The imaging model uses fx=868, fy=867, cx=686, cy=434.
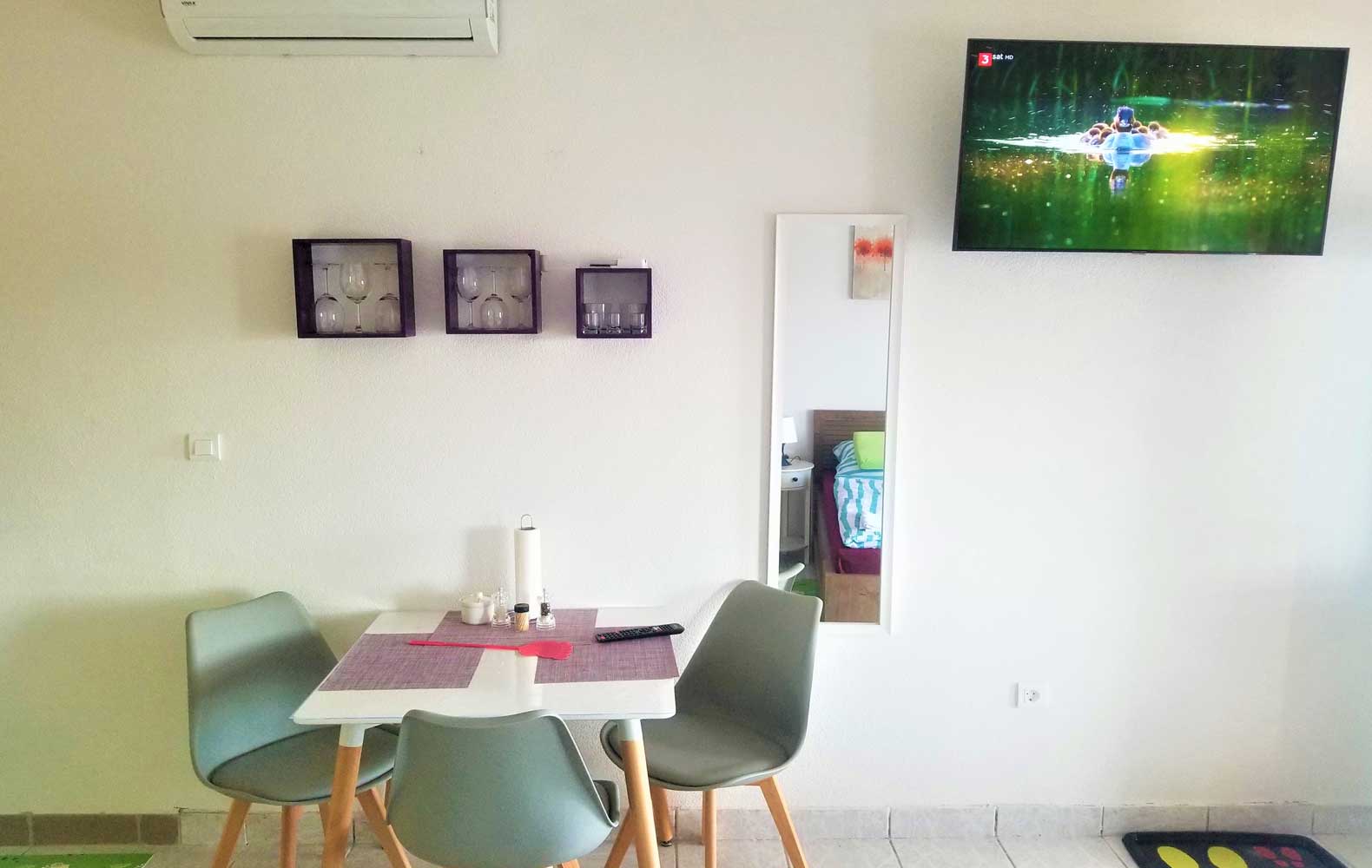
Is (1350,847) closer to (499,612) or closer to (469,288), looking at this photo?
(499,612)

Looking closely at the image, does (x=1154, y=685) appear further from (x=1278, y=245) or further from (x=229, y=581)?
(x=229, y=581)

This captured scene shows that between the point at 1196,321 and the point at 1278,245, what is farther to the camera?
the point at 1196,321

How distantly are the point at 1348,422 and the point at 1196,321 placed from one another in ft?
1.71

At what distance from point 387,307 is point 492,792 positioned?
129 centimetres

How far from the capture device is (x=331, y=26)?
211 centimetres

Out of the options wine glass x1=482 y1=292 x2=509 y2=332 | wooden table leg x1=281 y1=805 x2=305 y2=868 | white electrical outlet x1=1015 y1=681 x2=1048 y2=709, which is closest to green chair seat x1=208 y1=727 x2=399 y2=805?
wooden table leg x1=281 y1=805 x2=305 y2=868

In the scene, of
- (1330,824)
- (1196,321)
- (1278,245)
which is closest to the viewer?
(1278,245)

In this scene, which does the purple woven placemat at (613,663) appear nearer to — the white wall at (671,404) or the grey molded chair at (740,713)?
the grey molded chair at (740,713)

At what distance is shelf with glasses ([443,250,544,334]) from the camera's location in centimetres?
226

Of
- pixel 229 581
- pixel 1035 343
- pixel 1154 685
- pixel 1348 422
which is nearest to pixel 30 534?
pixel 229 581

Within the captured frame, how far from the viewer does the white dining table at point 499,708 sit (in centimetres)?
180

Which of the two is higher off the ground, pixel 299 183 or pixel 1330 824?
pixel 299 183

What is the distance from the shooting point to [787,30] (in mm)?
2273

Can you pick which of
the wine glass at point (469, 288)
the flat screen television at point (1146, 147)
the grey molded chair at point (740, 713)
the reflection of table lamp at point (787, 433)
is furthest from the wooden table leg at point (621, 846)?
the flat screen television at point (1146, 147)
